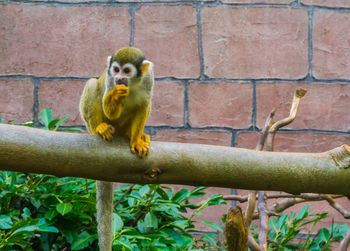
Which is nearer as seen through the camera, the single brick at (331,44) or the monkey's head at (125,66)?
the monkey's head at (125,66)

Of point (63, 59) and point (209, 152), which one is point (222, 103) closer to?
point (63, 59)

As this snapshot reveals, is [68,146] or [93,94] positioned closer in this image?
[68,146]

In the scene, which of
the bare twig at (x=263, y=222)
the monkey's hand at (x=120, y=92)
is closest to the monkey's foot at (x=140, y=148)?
the monkey's hand at (x=120, y=92)

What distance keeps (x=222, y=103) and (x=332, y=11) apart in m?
0.84

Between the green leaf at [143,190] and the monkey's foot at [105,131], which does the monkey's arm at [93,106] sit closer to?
the monkey's foot at [105,131]

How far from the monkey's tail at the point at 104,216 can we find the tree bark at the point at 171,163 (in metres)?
0.43

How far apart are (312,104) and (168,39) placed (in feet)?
3.07

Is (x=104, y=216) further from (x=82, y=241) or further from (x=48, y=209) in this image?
(x=48, y=209)

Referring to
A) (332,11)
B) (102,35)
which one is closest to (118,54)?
(102,35)

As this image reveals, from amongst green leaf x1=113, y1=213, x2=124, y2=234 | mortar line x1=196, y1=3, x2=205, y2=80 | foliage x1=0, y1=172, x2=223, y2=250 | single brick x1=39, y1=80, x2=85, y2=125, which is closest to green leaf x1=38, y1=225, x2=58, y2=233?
foliage x1=0, y1=172, x2=223, y2=250

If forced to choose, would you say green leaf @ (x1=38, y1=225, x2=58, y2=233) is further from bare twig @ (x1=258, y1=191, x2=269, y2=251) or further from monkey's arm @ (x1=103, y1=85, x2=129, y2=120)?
bare twig @ (x1=258, y1=191, x2=269, y2=251)

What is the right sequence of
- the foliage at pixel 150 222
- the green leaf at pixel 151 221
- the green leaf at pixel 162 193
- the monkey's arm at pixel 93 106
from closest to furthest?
the monkey's arm at pixel 93 106 < the foliage at pixel 150 222 < the green leaf at pixel 151 221 < the green leaf at pixel 162 193

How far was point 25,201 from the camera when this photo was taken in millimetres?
2295

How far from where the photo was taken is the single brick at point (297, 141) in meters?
3.14
